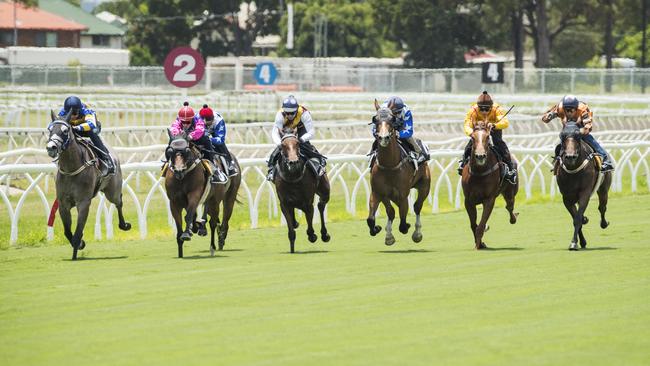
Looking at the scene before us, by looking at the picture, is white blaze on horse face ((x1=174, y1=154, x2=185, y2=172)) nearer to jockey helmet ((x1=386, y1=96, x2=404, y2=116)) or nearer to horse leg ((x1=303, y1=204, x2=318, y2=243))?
horse leg ((x1=303, y1=204, x2=318, y2=243))

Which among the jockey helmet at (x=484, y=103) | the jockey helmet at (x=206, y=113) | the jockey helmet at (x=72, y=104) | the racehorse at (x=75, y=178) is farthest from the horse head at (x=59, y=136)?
the jockey helmet at (x=484, y=103)

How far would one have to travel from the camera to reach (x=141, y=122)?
159ft

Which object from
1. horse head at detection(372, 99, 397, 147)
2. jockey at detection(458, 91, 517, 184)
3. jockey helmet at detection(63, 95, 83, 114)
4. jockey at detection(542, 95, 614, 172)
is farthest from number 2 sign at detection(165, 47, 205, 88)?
jockey at detection(542, 95, 614, 172)

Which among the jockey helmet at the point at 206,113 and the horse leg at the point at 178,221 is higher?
the jockey helmet at the point at 206,113

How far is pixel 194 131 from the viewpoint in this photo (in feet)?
56.9

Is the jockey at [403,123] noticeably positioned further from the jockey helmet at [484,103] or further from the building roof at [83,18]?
the building roof at [83,18]

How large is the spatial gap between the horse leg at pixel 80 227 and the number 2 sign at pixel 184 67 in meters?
5.37

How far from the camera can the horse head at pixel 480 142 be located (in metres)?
16.8

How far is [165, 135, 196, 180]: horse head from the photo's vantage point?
16.7 m

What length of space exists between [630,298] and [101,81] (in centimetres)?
5145

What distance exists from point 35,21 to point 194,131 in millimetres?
91966

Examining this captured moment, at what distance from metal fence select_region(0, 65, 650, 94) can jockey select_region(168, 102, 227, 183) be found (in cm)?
3682

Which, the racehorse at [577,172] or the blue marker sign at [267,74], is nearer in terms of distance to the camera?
the racehorse at [577,172]

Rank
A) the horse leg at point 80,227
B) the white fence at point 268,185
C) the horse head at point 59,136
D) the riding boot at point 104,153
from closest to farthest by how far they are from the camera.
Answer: the horse head at point 59,136 → the horse leg at point 80,227 → the riding boot at point 104,153 → the white fence at point 268,185
